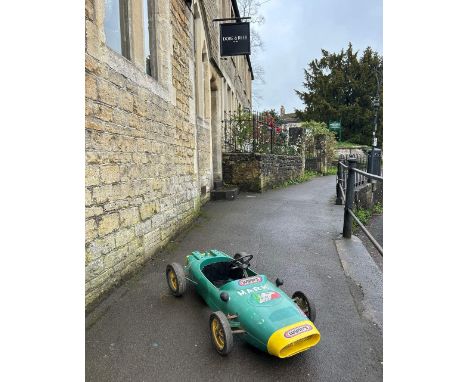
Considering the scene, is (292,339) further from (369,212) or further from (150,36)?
(369,212)

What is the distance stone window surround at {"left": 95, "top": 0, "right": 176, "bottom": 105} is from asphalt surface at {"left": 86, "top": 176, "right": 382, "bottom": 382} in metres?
2.26

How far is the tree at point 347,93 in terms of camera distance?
33625 mm

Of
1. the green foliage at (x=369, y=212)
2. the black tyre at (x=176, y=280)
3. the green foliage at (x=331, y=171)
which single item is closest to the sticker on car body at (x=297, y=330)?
the black tyre at (x=176, y=280)

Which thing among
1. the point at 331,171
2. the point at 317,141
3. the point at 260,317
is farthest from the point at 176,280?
the point at 331,171

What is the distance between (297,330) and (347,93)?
37489 mm

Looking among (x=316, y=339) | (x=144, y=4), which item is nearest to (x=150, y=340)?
(x=316, y=339)

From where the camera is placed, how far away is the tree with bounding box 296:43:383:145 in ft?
110

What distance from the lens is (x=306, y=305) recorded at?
2596 millimetres

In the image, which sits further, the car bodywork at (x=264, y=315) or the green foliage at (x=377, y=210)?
the green foliage at (x=377, y=210)

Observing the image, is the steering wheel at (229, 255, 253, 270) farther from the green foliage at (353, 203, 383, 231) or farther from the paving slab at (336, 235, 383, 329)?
the green foliage at (353, 203, 383, 231)

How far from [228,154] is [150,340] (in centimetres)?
803

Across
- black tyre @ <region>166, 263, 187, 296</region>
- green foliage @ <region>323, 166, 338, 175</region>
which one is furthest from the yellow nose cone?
green foliage @ <region>323, 166, 338, 175</region>

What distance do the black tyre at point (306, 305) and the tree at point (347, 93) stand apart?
32688 mm

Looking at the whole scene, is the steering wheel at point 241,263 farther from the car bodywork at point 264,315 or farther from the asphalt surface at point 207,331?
the asphalt surface at point 207,331
